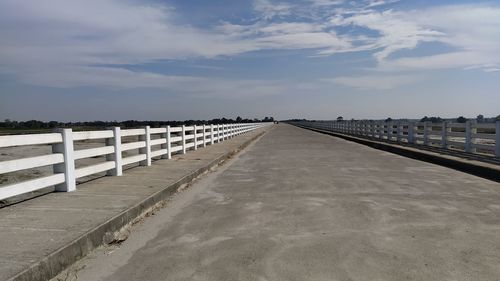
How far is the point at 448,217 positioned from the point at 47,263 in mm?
5501

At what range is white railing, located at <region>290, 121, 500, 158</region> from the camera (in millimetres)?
15591

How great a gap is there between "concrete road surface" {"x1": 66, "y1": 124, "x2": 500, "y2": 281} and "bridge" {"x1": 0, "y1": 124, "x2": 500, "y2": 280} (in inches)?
0.6

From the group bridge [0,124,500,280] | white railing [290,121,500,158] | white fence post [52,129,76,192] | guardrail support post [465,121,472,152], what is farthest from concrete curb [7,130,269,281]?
guardrail support post [465,121,472,152]

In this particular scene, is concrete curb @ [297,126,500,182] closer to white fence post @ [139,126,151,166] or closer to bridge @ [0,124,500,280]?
bridge @ [0,124,500,280]

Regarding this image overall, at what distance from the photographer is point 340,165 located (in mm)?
15000

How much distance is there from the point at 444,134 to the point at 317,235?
14.7 metres

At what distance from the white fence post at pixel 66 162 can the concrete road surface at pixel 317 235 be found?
189 centimetres

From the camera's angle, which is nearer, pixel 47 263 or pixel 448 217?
pixel 47 263

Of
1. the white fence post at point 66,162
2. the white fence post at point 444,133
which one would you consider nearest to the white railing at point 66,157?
the white fence post at point 66,162

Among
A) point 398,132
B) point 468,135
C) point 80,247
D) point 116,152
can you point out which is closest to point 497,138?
point 468,135

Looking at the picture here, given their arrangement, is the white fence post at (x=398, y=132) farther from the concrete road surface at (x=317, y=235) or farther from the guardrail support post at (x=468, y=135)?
the concrete road surface at (x=317, y=235)

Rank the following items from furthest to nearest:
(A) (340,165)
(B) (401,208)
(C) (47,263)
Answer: (A) (340,165), (B) (401,208), (C) (47,263)

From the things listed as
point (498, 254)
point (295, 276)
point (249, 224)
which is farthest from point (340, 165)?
point (295, 276)

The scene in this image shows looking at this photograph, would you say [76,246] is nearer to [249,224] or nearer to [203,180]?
[249,224]
